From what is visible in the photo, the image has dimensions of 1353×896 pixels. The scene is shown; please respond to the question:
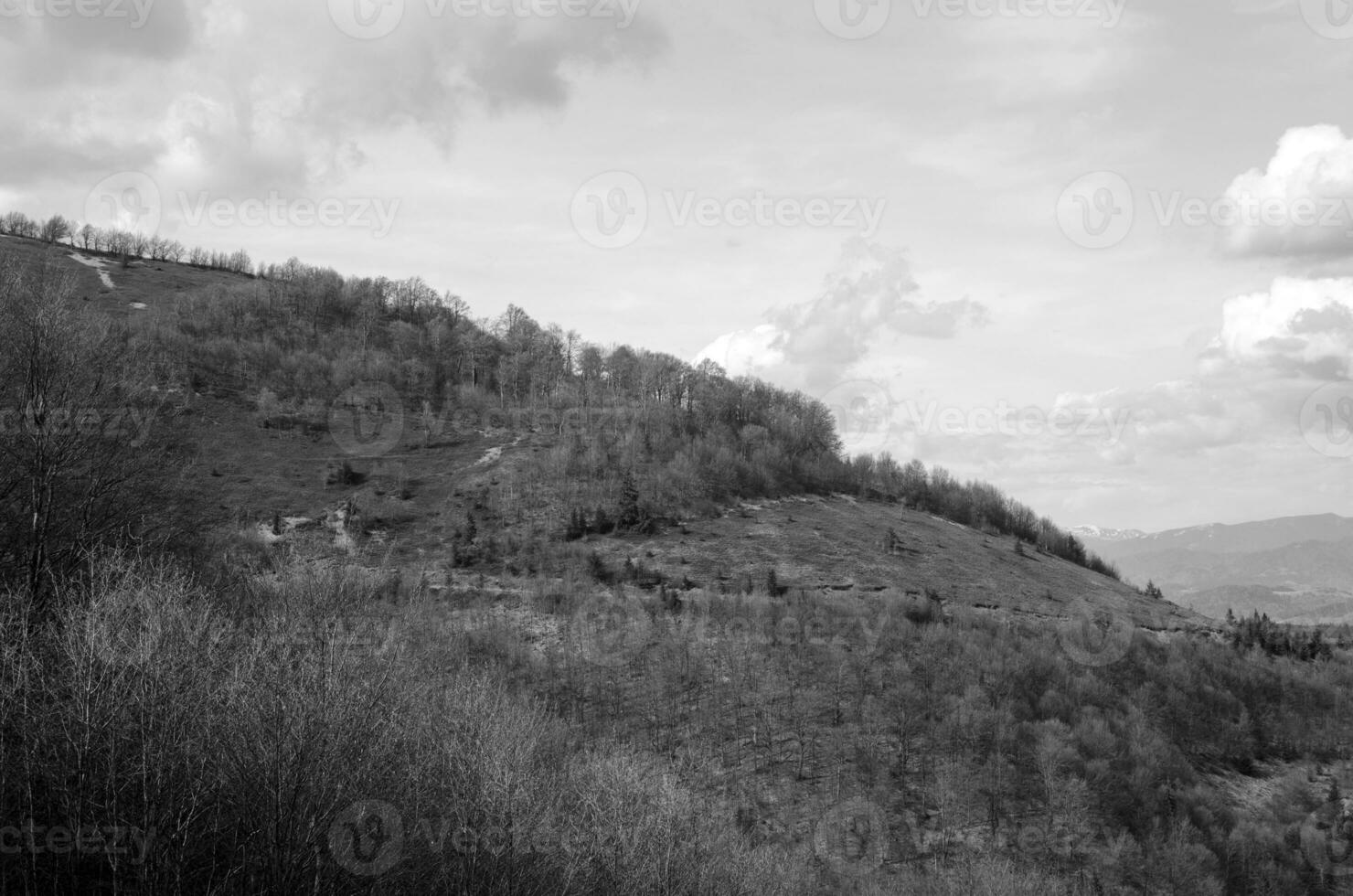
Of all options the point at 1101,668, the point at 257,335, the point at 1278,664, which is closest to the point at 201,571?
the point at 1101,668

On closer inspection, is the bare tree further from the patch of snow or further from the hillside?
the patch of snow

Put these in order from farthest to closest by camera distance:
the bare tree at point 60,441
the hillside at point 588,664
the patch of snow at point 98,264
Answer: the patch of snow at point 98,264, the bare tree at point 60,441, the hillside at point 588,664

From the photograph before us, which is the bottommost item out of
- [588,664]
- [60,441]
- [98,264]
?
[588,664]

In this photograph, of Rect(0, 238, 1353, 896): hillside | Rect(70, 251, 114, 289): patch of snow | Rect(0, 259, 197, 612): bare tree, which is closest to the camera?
Rect(0, 238, 1353, 896): hillside

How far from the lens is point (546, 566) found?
8831 centimetres

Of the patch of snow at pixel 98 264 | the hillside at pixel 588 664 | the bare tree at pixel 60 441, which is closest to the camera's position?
the hillside at pixel 588 664

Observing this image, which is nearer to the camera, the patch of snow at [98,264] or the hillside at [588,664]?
the hillside at [588,664]

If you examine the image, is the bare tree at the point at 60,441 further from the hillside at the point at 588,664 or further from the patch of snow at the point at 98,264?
the patch of snow at the point at 98,264

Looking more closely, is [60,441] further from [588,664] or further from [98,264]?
[98,264]

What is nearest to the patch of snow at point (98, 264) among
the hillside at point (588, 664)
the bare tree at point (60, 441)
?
the hillside at point (588, 664)

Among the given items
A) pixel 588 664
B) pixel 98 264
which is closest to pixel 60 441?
pixel 588 664

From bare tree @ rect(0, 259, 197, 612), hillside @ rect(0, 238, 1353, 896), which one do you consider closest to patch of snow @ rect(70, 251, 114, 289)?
hillside @ rect(0, 238, 1353, 896)

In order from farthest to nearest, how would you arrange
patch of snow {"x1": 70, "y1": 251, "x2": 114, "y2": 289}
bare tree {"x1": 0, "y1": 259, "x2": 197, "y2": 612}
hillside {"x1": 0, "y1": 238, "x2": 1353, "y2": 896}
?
patch of snow {"x1": 70, "y1": 251, "x2": 114, "y2": 289} < bare tree {"x1": 0, "y1": 259, "x2": 197, "y2": 612} < hillside {"x1": 0, "y1": 238, "x2": 1353, "y2": 896}

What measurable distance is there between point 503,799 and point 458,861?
2031 mm
